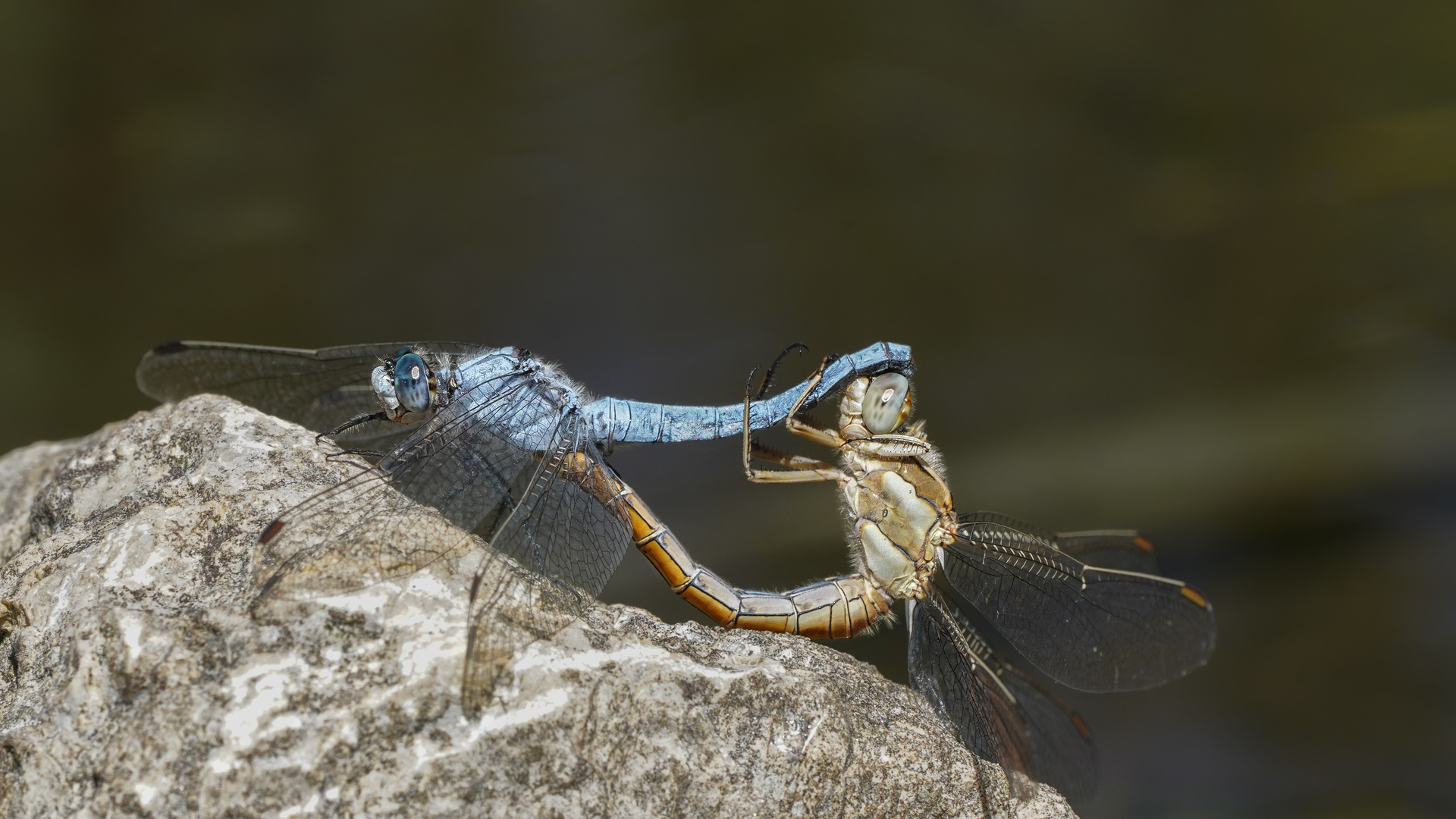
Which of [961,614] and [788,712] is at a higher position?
[961,614]

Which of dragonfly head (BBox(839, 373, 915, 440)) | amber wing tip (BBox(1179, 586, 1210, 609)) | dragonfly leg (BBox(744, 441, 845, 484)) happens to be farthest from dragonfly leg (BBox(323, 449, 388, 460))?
amber wing tip (BBox(1179, 586, 1210, 609))

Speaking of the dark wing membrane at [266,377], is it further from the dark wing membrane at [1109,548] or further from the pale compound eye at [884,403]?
the dark wing membrane at [1109,548]

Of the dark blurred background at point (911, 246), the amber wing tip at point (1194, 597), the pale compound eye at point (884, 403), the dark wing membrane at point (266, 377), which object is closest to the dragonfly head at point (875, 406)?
the pale compound eye at point (884, 403)

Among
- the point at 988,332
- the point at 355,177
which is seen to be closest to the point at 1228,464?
the point at 988,332

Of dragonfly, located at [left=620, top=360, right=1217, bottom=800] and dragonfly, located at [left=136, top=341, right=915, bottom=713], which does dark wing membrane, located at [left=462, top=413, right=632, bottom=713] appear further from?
dragonfly, located at [left=620, top=360, right=1217, bottom=800]

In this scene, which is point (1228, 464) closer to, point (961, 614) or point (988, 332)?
point (988, 332)

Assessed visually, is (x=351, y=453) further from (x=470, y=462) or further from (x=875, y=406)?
(x=875, y=406)

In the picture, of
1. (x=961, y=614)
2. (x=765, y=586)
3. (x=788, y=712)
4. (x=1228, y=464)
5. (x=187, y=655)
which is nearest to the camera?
(x=187, y=655)
